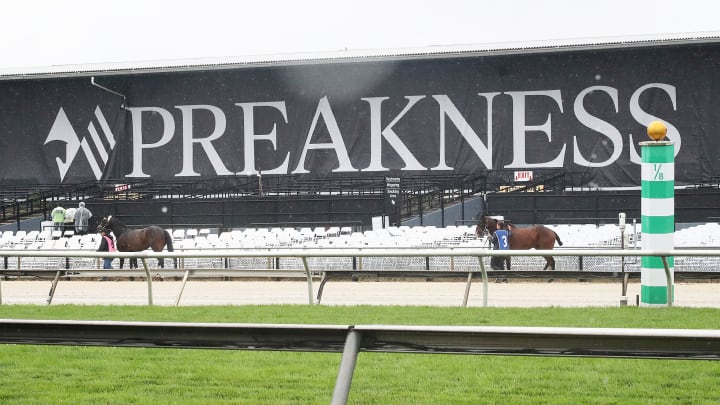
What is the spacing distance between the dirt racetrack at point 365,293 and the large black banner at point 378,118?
1992 cm

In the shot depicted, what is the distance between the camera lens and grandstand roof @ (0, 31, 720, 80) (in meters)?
30.4

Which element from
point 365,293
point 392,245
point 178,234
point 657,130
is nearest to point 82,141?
point 178,234

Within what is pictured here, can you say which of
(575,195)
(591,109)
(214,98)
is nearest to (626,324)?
(575,195)

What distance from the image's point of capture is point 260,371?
6.50 meters

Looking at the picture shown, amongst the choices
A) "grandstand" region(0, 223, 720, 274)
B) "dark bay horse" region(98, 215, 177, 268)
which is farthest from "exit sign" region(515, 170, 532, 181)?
"dark bay horse" region(98, 215, 177, 268)

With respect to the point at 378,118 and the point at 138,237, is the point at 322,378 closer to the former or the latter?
the point at 138,237

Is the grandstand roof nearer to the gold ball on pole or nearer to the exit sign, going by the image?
the exit sign

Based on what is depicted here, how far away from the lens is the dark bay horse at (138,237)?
824 inches

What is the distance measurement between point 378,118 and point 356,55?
2268 mm

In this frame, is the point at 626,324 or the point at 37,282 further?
the point at 37,282

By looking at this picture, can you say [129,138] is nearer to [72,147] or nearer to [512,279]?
[72,147]

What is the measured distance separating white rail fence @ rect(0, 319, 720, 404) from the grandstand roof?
28.2 m

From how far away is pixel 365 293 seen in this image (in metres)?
12.5

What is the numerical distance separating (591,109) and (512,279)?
2112cm
